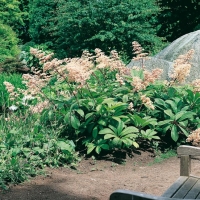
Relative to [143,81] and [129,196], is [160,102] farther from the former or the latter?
[129,196]

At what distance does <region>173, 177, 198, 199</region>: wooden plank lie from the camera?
3.53 metres

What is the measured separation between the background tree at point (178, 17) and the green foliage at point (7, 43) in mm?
5700

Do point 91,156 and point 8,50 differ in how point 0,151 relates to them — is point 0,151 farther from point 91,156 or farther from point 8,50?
point 8,50

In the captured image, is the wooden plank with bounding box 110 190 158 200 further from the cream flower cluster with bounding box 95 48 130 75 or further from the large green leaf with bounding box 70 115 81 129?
the cream flower cluster with bounding box 95 48 130 75

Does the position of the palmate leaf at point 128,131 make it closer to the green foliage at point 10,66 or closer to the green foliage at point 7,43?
the green foliage at point 10,66

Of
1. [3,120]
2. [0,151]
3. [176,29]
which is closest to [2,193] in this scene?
[0,151]

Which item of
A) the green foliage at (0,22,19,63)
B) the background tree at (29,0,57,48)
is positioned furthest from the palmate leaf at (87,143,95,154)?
the background tree at (29,0,57,48)

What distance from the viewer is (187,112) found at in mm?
6316

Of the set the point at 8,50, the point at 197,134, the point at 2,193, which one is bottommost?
the point at 2,193

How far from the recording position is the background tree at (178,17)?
664 inches

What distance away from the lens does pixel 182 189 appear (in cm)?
368

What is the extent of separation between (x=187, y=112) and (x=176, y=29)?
11.2 meters

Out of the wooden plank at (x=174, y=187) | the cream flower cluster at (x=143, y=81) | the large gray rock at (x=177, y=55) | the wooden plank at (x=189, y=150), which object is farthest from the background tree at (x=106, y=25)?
the wooden plank at (x=174, y=187)

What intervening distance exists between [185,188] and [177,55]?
5.74 m
